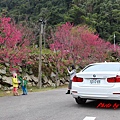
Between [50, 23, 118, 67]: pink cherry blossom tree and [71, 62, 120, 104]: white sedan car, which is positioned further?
[50, 23, 118, 67]: pink cherry blossom tree

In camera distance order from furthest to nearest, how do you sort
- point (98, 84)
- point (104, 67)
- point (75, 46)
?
point (75, 46) < point (104, 67) < point (98, 84)

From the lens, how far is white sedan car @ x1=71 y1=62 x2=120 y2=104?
717cm

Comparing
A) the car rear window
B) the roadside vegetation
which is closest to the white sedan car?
the car rear window

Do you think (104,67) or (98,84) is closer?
(98,84)

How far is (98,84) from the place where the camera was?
734 cm

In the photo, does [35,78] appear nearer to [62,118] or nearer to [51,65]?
[51,65]

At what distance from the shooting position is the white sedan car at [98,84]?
717 centimetres

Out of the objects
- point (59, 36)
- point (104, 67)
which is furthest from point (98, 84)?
point (59, 36)

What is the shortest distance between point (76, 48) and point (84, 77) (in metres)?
18.6

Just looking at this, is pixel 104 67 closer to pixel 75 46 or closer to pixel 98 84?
pixel 98 84

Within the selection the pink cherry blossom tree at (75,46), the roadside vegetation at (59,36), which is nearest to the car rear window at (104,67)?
the roadside vegetation at (59,36)

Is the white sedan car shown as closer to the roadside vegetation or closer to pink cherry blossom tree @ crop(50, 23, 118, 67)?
the roadside vegetation

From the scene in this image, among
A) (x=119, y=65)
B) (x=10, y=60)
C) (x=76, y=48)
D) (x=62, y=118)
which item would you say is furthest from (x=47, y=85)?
(x=62, y=118)

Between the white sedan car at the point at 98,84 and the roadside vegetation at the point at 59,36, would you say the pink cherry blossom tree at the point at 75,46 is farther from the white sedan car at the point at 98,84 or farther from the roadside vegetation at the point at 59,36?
the white sedan car at the point at 98,84
